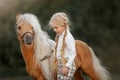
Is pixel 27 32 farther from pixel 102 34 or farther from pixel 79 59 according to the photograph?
pixel 102 34

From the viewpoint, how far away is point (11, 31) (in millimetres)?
10594

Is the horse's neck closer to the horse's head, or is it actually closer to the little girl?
the horse's head

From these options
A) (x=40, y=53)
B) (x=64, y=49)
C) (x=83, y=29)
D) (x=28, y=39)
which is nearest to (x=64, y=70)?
(x=64, y=49)

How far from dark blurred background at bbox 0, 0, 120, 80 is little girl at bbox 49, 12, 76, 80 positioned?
541cm

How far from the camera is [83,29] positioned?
35.3 ft

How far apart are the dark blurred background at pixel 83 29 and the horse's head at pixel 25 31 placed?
524cm

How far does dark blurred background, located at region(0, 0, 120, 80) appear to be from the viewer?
10609mm

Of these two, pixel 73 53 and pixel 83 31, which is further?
pixel 83 31

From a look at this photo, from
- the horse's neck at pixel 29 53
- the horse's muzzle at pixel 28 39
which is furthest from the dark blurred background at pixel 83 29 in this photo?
the horse's muzzle at pixel 28 39

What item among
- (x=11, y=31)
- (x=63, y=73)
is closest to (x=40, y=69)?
(x=63, y=73)

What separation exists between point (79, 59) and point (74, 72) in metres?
0.15

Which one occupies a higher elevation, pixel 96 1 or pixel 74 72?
pixel 96 1

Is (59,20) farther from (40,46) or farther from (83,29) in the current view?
(83,29)

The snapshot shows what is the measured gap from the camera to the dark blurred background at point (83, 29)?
10609 mm
